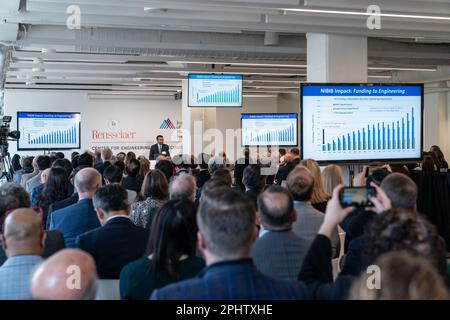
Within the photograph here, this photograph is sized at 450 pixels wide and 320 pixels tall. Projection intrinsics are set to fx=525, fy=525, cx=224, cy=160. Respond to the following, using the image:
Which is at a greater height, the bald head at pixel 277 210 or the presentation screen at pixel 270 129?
the presentation screen at pixel 270 129

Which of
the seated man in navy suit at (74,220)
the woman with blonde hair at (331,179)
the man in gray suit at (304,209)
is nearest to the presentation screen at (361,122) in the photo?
the woman with blonde hair at (331,179)

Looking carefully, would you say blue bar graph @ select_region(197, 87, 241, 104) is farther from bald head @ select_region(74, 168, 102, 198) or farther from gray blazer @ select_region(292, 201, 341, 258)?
gray blazer @ select_region(292, 201, 341, 258)

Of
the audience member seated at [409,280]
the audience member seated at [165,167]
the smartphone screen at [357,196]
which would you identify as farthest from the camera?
the audience member seated at [165,167]

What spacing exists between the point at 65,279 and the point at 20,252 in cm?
98

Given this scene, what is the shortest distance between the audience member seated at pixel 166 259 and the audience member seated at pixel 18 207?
960 millimetres

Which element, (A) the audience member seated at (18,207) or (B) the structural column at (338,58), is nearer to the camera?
(A) the audience member seated at (18,207)

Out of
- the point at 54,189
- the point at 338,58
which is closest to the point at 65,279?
the point at 54,189

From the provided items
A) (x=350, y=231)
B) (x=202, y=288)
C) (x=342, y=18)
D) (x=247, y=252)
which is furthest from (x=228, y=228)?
(x=342, y=18)

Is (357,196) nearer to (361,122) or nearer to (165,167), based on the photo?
(361,122)

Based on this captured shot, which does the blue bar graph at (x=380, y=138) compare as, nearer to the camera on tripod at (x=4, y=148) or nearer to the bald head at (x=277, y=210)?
the bald head at (x=277, y=210)

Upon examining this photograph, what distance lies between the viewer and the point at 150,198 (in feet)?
15.1

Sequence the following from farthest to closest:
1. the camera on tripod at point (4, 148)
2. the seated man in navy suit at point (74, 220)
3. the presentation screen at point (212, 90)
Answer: the presentation screen at point (212, 90)
the camera on tripod at point (4, 148)
the seated man in navy suit at point (74, 220)

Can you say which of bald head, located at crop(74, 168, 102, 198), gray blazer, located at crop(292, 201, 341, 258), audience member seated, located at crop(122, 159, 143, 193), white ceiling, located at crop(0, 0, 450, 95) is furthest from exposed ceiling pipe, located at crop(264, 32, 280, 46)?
gray blazer, located at crop(292, 201, 341, 258)

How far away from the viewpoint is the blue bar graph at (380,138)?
664 cm
